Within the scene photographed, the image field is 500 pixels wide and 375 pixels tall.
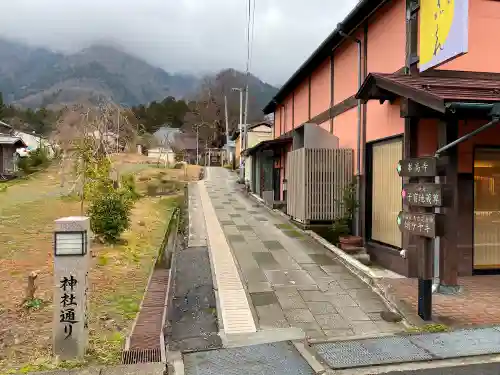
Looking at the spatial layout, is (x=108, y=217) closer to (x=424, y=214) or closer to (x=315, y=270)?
(x=315, y=270)

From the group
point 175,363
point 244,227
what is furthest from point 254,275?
point 244,227

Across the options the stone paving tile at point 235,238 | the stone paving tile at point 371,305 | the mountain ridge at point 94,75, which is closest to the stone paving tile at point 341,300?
the stone paving tile at point 371,305

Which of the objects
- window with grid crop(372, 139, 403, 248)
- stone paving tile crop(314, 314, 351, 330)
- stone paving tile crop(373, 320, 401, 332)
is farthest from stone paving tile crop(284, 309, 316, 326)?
window with grid crop(372, 139, 403, 248)

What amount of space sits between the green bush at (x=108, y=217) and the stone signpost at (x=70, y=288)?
5.64m

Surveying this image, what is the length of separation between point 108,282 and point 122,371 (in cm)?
344

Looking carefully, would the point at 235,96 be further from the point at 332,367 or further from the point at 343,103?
the point at 332,367

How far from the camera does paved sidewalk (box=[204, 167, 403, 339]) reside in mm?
5777

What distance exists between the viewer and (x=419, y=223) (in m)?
6.03

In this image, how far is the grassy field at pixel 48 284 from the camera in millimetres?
4805

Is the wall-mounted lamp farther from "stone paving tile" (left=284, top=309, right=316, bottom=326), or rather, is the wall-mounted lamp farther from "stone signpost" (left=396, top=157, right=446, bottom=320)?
"stone signpost" (left=396, top=157, right=446, bottom=320)

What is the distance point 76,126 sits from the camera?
1897 cm

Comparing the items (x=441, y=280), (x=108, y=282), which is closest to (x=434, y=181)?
(x=441, y=280)

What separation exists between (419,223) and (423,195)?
0.44 meters

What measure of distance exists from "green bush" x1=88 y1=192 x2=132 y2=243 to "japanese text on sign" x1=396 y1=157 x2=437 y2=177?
708cm
